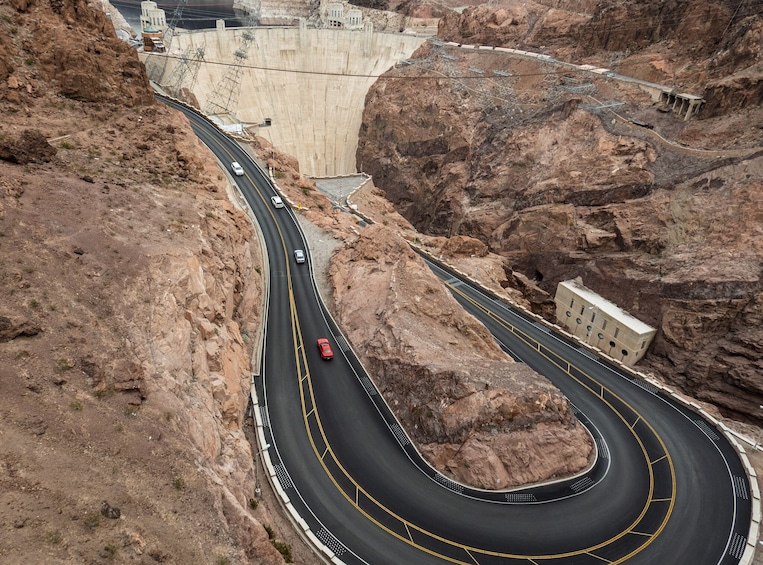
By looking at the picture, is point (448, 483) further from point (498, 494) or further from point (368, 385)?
point (368, 385)

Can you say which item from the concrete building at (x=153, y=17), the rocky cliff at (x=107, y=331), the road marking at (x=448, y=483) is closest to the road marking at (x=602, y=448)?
the road marking at (x=448, y=483)

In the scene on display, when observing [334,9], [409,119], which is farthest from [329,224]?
[334,9]

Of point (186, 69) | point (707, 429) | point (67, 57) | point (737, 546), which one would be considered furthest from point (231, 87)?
point (737, 546)

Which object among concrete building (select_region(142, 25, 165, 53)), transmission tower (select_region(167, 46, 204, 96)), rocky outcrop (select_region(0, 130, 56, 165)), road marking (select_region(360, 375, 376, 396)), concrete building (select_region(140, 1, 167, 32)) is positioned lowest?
road marking (select_region(360, 375, 376, 396))

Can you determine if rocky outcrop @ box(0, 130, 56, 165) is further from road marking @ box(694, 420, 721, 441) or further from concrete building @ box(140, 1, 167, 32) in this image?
concrete building @ box(140, 1, 167, 32)

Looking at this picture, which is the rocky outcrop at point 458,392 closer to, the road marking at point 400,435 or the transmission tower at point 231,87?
the road marking at point 400,435

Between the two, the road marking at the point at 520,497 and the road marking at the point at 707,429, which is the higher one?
the road marking at the point at 707,429

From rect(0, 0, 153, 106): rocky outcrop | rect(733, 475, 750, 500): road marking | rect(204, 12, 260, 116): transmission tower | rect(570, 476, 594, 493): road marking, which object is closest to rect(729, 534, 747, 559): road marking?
rect(733, 475, 750, 500): road marking
